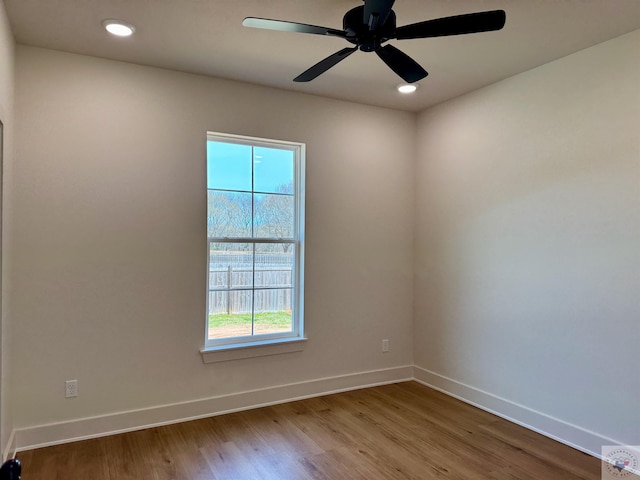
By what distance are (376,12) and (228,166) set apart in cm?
199

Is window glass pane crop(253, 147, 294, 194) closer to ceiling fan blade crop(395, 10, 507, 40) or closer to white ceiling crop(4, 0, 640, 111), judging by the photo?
white ceiling crop(4, 0, 640, 111)

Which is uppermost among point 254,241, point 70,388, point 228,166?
point 228,166

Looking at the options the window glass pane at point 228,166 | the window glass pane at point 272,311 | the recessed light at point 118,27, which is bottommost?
the window glass pane at point 272,311

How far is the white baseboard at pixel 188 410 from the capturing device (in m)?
2.79

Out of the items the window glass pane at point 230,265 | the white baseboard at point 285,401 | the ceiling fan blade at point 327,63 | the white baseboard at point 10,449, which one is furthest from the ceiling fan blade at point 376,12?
the white baseboard at point 10,449

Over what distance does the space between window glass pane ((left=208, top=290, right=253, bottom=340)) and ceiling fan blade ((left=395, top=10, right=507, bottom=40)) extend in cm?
231

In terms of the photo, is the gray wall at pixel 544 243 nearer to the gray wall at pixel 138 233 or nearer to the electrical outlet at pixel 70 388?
the gray wall at pixel 138 233

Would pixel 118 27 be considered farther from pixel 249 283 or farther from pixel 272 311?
pixel 272 311

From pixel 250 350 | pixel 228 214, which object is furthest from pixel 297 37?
pixel 250 350

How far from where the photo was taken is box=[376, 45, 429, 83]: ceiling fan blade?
7.14 ft

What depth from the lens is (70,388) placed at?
114 inches

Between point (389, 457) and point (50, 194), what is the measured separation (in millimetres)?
2785

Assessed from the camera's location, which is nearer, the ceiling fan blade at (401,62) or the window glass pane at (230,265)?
the ceiling fan blade at (401,62)

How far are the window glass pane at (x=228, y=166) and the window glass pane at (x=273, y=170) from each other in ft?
0.25
